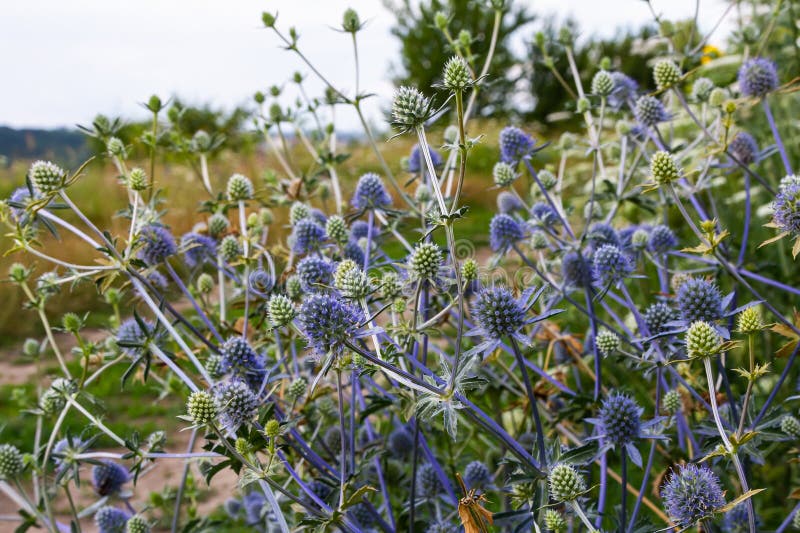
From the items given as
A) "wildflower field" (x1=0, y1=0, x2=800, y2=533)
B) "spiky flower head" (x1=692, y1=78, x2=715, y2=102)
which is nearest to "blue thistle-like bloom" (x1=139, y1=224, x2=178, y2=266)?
"wildflower field" (x1=0, y1=0, x2=800, y2=533)

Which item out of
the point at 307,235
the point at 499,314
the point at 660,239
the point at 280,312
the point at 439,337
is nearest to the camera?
the point at 499,314

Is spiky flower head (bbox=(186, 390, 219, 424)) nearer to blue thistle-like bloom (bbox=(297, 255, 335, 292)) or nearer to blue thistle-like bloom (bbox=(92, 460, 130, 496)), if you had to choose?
blue thistle-like bloom (bbox=(297, 255, 335, 292))

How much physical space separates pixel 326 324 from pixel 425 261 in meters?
0.28

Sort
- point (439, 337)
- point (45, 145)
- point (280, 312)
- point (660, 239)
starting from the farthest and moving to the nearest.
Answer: point (45, 145) < point (439, 337) < point (660, 239) < point (280, 312)

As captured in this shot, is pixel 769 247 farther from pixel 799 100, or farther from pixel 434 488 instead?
pixel 434 488

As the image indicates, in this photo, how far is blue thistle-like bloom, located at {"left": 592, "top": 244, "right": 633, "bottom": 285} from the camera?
1.92 meters

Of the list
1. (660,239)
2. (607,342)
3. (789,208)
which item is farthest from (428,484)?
(789,208)

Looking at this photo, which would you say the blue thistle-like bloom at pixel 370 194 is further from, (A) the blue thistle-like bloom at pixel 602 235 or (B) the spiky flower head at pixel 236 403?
A: (B) the spiky flower head at pixel 236 403

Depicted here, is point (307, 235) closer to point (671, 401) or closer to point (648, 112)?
point (671, 401)

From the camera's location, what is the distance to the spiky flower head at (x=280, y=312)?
1.62m

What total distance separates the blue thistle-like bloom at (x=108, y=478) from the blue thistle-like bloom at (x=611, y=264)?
180cm

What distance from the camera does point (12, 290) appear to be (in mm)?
6832

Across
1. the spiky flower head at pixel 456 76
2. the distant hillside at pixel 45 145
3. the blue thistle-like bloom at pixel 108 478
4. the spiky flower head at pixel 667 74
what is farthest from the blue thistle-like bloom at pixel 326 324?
the distant hillside at pixel 45 145

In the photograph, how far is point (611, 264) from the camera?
6.33 ft
